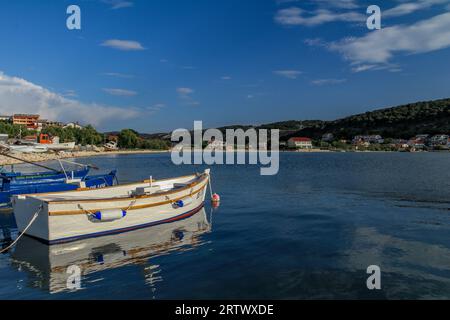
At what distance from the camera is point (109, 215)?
48.8 feet

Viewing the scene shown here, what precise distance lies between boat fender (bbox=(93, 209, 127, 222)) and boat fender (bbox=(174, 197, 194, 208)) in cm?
348

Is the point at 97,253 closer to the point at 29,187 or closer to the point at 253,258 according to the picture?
the point at 253,258

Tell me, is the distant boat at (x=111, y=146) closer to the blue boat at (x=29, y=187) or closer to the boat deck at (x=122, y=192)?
the blue boat at (x=29, y=187)

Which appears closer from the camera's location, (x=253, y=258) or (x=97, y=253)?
(x=253, y=258)

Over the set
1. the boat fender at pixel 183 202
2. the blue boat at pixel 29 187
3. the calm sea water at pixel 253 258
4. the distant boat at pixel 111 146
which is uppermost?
the distant boat at pixel 111 146

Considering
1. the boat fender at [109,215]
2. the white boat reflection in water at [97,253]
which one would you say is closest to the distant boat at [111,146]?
the white boat reflection in water at [97,253]

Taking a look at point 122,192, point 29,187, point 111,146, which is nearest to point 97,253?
point 122,192

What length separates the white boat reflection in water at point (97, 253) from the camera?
11086mm

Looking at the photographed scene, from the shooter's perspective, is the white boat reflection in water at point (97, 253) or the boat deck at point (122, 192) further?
the boat deck at point (122, 192)

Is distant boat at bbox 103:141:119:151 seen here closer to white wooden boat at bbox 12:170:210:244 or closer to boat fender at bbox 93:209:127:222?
white wooden boat at bbox 12:170:210:244

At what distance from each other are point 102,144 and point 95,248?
561 ft

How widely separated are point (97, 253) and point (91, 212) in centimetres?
197
